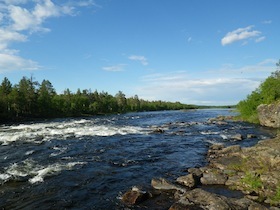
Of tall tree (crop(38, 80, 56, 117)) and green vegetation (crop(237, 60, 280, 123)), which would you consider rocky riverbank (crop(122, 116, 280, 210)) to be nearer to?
green vegetation (crop(237, 60, 280, 123))

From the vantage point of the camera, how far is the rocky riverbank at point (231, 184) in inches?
564

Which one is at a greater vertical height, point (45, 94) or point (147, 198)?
point (45, 94)

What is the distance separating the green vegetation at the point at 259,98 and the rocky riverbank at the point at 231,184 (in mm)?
38852

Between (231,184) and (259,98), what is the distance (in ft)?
171

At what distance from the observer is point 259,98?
64.4m

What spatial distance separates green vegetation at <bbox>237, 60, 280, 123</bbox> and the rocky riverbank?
38.9 m

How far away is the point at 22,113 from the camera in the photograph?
102 m

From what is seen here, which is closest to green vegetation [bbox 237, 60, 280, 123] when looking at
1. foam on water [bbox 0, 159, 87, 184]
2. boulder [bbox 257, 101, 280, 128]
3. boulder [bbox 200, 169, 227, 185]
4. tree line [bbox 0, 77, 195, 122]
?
boulder [bbox 257, 101, 280, 128]

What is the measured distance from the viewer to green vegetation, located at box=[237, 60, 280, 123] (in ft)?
192

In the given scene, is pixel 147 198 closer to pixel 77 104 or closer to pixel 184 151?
pixel 184 151

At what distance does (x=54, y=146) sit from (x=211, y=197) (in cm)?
2418

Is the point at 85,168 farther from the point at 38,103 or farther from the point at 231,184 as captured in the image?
the point at 38,103

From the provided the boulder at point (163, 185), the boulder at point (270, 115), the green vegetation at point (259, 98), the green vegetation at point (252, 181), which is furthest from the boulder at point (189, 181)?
the green vegetation at point (259, 98)

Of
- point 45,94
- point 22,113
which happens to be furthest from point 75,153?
point 45,94
